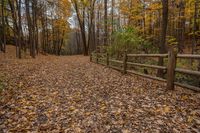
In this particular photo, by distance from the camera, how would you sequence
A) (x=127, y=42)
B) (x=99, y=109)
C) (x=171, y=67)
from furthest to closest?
1. (x=127, y=42)
2. (x=171, y=67)
3. (x=99, y=109)

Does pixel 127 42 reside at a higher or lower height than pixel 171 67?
higher

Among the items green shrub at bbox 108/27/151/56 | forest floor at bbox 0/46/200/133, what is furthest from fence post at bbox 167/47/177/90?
green shrub at bbox 108/27/151/56

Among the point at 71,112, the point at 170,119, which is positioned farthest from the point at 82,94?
the point at 170,119

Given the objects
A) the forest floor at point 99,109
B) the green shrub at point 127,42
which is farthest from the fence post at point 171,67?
the green shrub at point 127,42

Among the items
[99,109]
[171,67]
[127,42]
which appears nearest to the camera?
[99,109]

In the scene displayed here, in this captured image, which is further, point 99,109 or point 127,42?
point 127,42

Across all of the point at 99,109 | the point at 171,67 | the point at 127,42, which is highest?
the point at 127,42

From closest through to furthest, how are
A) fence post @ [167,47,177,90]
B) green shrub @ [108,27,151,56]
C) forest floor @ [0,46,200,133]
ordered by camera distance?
forest floor @ [0,46,200,133] < fence post @ [167,47,177,90] < green shrub @ [108,27,151,56]

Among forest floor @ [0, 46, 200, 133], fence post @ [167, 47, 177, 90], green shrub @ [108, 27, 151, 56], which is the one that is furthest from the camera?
green shrub @ [108, 27, 151, 56]

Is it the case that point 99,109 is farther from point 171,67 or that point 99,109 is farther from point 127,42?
point 127,42

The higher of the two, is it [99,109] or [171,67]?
[171,67]

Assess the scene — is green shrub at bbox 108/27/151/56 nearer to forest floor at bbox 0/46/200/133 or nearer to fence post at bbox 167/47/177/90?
forest floor at bbox 0/46/200/133

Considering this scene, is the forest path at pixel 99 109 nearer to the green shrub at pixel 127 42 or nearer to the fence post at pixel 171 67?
the fence post at pixel 171 67

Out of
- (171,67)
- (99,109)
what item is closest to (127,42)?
(171,67)
